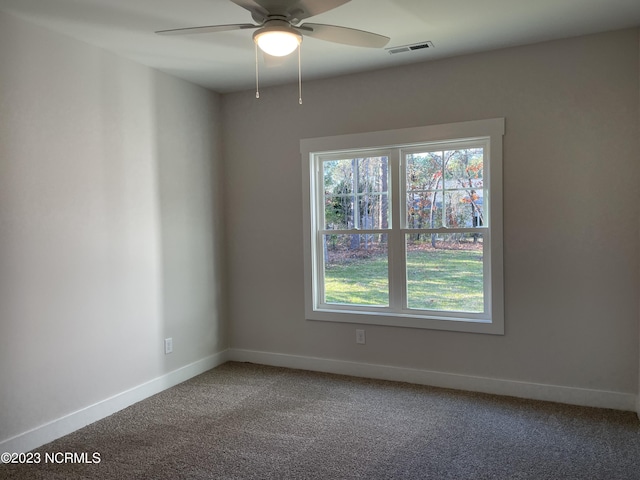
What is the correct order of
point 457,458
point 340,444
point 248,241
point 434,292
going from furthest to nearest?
point 248,241 → point 434,292 → point 340,444 → point 457,458

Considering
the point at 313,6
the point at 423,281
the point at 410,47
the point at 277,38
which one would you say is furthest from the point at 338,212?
the point at 313,6

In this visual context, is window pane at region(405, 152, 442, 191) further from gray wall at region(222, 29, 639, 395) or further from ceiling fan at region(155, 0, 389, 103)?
ceiling fan at region(155, 0, 389, 103)

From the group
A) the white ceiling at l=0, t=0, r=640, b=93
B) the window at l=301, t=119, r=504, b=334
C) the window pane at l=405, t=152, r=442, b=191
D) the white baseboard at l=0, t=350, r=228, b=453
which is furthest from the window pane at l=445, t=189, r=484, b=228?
the white baseboard at l=0, t=350, r=228, b=453

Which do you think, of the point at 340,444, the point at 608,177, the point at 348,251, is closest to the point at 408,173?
the point at 348,251

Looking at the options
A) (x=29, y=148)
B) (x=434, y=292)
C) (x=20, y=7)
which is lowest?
(x=434, y=292)

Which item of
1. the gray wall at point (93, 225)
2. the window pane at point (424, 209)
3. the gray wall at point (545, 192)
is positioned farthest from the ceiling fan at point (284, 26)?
the window pane at point (424, 209)

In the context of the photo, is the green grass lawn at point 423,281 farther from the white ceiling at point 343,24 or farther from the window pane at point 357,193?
the white ceiling at point 343,24

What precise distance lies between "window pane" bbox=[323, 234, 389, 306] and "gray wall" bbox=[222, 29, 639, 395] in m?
0.27

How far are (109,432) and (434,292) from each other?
248cm

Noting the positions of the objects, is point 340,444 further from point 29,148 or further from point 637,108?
point 637,108

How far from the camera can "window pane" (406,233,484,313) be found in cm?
362

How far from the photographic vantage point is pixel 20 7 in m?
2.61

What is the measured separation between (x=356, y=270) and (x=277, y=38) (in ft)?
7.53

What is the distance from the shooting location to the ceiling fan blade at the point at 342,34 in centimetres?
226
